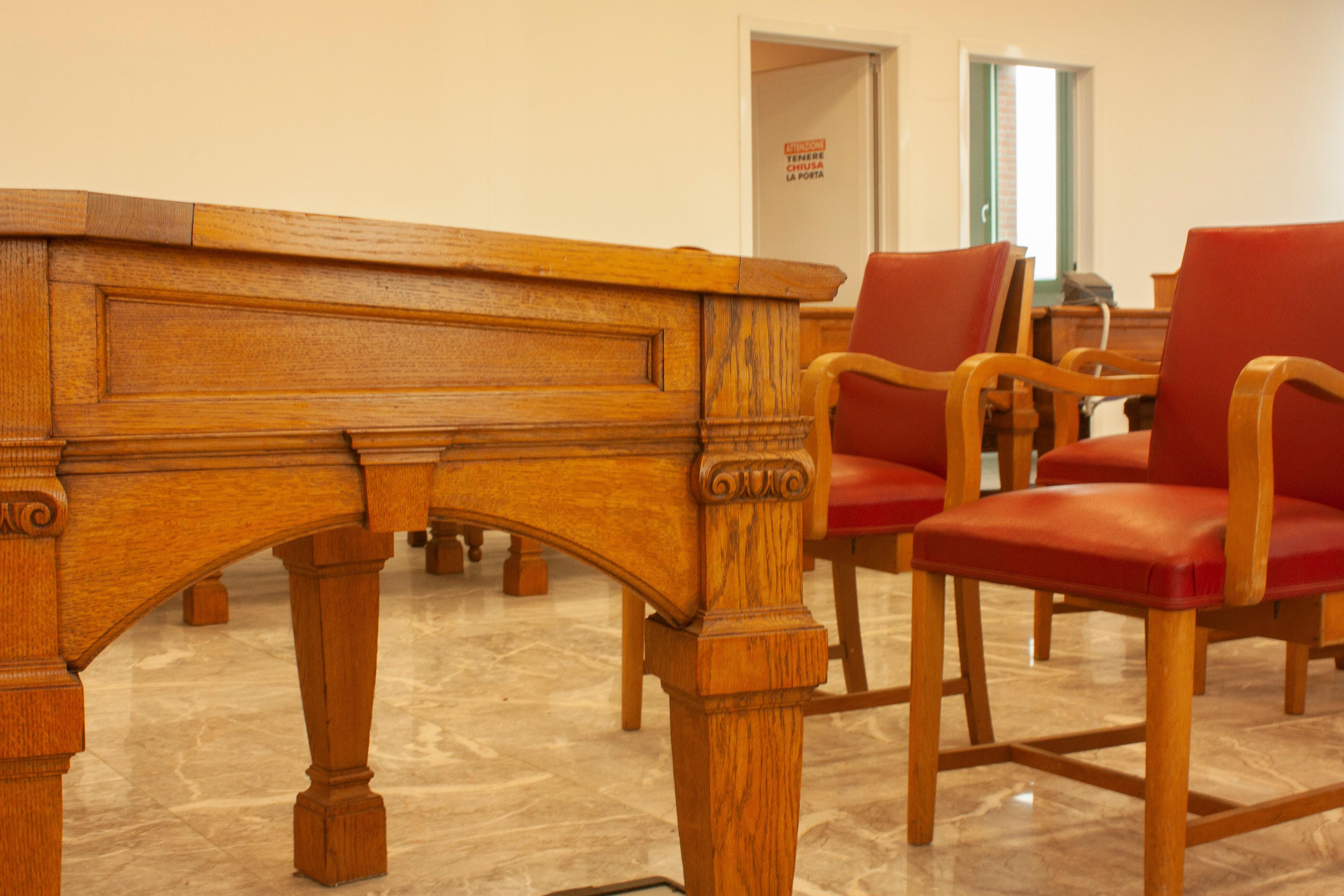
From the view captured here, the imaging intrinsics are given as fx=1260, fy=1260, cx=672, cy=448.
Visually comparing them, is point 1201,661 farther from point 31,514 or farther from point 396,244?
point 31,514

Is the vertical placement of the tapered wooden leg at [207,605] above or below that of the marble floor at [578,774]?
above

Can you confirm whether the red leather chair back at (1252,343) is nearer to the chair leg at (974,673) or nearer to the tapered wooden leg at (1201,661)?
the chair leg at (974,673)

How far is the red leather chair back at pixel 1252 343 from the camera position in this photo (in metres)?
1.66

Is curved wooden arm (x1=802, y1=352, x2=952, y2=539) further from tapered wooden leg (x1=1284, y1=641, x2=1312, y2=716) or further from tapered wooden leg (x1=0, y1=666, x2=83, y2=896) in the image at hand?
tapered wooden leg (x1=0, y1=666, x2=83, y2=896)

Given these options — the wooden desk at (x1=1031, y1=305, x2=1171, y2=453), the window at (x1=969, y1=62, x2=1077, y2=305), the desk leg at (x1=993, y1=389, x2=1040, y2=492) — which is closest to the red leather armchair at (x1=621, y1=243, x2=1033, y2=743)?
the desk leg at (x1=993, y1=389, x2=1040, y2=492)

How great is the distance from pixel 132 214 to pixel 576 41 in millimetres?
5355

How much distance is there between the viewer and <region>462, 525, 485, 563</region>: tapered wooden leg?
434 cm

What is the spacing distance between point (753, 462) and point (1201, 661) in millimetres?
1814

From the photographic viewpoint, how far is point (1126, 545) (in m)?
1.40

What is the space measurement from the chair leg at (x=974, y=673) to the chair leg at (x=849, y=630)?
0.97ft

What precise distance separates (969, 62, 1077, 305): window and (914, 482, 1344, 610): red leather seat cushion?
251 inches

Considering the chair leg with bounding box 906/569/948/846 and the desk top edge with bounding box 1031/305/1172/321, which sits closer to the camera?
the chair leg with bounding box 906/569/948/846

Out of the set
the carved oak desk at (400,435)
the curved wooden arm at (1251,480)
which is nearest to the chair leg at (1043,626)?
the curved wooden arm at (1251,480)

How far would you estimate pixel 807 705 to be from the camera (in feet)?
6.82
